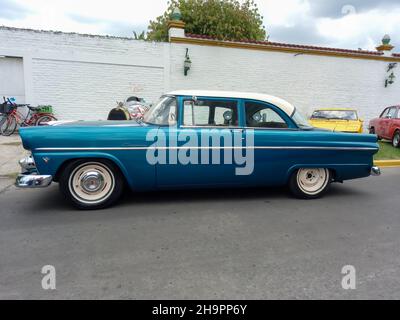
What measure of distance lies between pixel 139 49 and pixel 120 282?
9191mm

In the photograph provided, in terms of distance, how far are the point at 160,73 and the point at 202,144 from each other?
7183 mm

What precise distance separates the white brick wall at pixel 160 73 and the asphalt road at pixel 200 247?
6069 millimetres

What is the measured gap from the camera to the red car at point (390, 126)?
951 cm

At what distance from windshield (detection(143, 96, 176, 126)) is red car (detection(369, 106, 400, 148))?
856cm

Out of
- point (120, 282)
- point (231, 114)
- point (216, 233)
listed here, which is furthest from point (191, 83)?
point (120, 282)

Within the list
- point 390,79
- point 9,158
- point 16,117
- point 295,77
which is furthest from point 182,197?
point 390,79

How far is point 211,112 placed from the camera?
425 centimetres

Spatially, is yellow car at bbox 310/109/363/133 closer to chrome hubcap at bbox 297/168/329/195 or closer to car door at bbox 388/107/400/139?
car door at bbox 388/107/400/139

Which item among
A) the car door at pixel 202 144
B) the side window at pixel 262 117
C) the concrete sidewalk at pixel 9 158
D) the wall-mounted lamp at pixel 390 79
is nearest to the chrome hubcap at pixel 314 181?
the side window at pixel 262 117

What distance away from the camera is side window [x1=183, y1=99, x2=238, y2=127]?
416 cm

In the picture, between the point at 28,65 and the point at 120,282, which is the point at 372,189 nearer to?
the point at 120,282

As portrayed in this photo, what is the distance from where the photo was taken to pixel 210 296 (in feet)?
7.36

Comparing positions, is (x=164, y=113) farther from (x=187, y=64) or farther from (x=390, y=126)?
(x=390, y=126)

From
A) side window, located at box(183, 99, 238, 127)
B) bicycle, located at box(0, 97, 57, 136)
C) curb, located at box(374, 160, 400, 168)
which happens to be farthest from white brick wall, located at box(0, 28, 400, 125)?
side window, located at box(183, 99, 238, 127)
